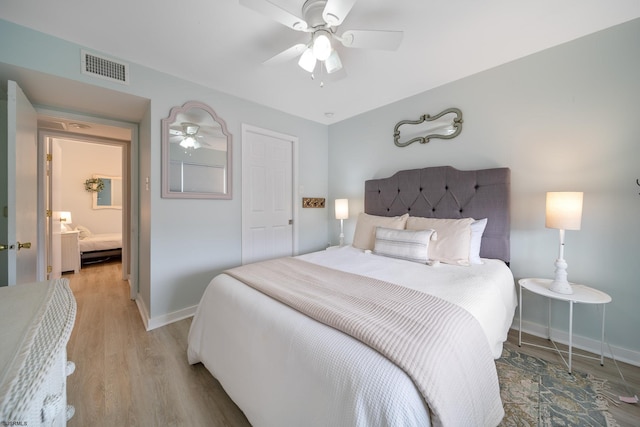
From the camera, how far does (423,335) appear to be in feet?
3.18

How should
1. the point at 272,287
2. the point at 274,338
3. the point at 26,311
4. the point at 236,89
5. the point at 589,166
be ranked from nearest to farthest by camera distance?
the point at 26,311
the point at 274,338
the point at 272,287
the point at 589,166
the point at 236,89

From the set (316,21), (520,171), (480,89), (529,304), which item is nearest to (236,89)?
(316,21)

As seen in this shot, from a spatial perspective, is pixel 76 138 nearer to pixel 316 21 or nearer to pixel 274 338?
pixel 316 21

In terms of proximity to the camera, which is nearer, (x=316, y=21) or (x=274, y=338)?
(x=274, y=338)

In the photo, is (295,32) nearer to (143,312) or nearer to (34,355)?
(34,355)

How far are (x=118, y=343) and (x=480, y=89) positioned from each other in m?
4.05

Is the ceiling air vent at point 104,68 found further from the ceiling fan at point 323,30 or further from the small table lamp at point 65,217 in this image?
the small table lamp at point 65,217

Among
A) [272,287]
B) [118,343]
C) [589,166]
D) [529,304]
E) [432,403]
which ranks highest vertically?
[589,166]

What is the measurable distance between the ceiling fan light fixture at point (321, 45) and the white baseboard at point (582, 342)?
2.77m

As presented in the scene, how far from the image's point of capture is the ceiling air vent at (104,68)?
1.96m

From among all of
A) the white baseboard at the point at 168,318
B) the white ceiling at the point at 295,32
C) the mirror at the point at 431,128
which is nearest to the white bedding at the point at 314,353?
the white baseboard at the point at 168,318

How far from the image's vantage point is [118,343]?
2.09 meters

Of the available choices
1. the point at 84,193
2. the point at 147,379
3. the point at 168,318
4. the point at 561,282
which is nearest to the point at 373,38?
the point at 561,282

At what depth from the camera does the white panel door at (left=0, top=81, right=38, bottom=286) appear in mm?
1582
